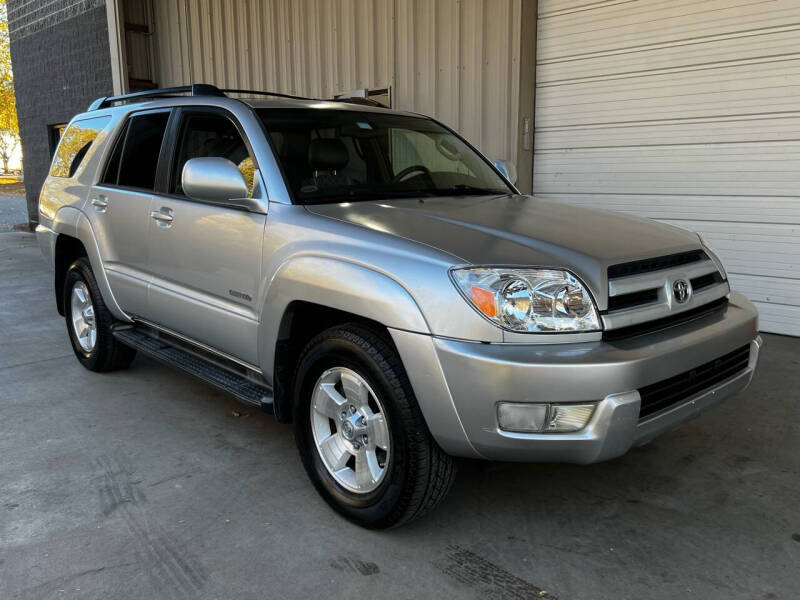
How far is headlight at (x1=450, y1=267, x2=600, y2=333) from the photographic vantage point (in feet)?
7.86

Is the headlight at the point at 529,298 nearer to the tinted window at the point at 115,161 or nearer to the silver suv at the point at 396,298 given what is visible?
the silver suv at the point at 396,298

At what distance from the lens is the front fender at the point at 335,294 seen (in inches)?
98.4

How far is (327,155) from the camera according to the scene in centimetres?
346

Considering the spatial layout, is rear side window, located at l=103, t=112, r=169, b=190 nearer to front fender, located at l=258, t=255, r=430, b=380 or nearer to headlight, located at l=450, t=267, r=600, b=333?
front fender, located at l=258, t=255, r=430, b=380

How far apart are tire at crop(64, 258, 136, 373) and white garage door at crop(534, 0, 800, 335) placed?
14.0 feet

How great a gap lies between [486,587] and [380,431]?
688mm

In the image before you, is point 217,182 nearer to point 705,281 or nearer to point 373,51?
point 705,281

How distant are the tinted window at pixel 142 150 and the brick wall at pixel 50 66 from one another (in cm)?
906

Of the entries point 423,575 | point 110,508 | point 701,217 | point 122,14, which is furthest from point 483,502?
point 122,14

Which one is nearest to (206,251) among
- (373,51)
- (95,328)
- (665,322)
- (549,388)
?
(95,328)

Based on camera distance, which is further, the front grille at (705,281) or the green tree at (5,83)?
the green tree at (5,83)

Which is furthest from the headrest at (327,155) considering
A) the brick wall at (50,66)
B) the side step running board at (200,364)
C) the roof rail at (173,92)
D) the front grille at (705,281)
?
the brick wall at (50,66)

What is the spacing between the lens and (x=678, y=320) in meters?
2.77

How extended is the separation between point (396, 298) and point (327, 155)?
4.06 feet
